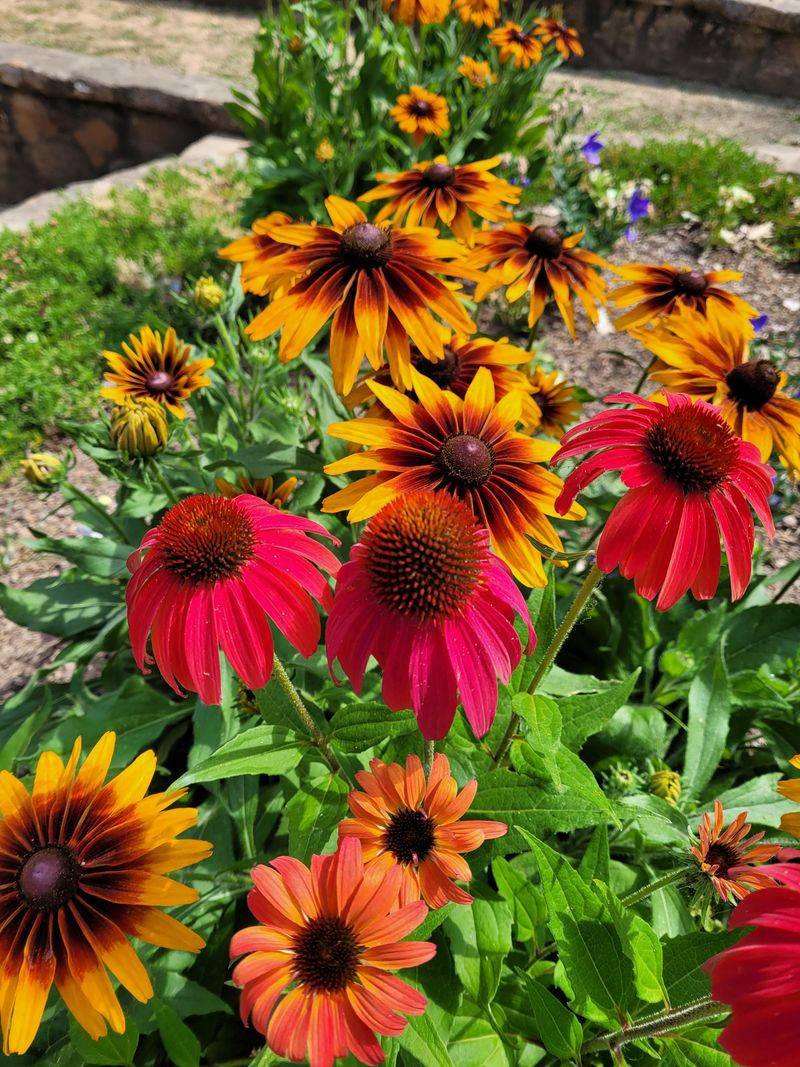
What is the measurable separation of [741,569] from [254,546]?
0.49 metres

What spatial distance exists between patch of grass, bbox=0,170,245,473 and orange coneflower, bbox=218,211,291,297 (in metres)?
1.77

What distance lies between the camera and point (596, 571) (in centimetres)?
72

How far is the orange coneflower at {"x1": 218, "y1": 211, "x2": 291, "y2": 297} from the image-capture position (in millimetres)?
1052

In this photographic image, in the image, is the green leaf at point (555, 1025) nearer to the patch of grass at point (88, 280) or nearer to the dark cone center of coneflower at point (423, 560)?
the dark cone center of coneflower at point (423, 560)

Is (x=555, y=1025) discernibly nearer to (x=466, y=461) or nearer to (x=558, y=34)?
(x=466, y=461)

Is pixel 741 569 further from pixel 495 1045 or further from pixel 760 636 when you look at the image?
pixel 760 636

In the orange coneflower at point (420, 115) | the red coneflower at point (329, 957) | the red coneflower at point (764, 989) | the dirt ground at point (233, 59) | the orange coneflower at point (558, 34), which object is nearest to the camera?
the red coneflower at point (764, 989)

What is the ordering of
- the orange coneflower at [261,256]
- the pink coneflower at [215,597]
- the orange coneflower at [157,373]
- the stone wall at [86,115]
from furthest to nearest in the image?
the stone wall at [86,115]
the orange coneflower at [157,373]
the orange coneflower at [261,256]
the pink coneflower at [215,597]

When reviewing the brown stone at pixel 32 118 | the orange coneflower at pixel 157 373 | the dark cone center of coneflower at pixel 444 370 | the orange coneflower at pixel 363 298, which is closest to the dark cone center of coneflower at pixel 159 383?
the orange coneflower at pixel 157 373

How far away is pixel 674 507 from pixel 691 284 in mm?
811

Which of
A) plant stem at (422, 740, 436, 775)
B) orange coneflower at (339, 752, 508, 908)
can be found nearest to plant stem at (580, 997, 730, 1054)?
orange coneflower at (339, 752, 508, 908)

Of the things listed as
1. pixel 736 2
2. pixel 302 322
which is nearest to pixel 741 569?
pixel 302 322

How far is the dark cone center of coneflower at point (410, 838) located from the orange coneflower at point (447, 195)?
1037mm

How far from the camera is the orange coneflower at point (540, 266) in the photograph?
1279 mm
